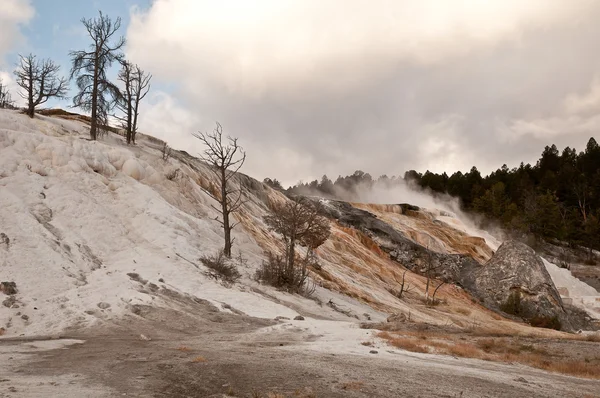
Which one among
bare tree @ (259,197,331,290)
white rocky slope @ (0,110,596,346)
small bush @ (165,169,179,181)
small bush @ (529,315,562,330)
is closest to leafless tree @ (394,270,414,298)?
white rocky slope @ (0,110,596,346)

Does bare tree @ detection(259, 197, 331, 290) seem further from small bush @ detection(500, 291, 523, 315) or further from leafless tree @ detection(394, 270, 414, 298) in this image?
small bush @ detection(500, 291, 523, 315)

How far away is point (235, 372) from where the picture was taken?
31.1 feet

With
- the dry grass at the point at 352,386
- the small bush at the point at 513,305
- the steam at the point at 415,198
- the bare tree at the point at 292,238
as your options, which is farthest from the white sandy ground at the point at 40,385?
the steam at the point at 415,198

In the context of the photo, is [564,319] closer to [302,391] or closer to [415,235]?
[415,235]

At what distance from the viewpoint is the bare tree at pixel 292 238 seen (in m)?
24.7

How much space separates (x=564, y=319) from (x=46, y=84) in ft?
146

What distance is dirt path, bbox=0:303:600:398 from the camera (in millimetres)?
7969

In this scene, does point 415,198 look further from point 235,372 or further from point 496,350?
point 235,372

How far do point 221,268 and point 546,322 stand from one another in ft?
93.5

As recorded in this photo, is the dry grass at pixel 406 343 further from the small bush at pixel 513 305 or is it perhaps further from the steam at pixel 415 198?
the steam at pixel 415 198

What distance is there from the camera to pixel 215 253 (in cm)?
2484

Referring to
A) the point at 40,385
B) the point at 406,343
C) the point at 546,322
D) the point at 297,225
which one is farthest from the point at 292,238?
the point at 546,322

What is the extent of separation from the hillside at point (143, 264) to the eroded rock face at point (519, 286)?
3.61 meters

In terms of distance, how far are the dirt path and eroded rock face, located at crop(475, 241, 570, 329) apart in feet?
107
